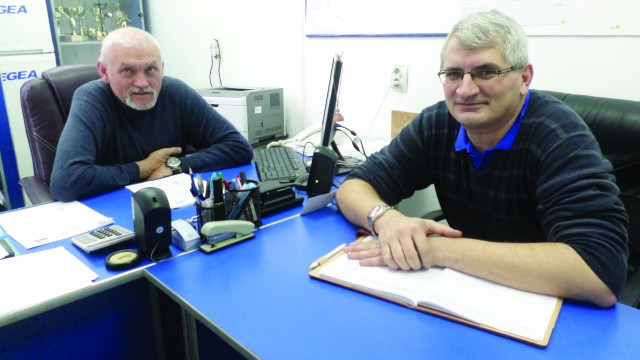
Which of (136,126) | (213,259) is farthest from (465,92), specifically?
(136,126)

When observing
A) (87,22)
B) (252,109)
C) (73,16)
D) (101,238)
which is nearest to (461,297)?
(101,238)

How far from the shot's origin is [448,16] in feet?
5.94

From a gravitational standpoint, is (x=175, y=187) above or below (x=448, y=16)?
below

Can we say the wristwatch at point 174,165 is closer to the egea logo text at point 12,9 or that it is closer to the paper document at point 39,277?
the paper document at point 39,277

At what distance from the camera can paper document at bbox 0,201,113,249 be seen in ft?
3.76

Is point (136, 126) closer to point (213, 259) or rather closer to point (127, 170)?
point (127, 170)

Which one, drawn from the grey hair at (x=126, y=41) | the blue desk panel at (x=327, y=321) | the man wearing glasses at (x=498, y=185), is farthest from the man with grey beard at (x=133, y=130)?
the man wearing glasses at (x=498, y=185)

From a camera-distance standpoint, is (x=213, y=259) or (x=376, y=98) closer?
(x=213, y=259)

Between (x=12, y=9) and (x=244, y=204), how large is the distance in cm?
255

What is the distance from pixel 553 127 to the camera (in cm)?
103

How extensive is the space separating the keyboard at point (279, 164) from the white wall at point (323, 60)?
1.77ft

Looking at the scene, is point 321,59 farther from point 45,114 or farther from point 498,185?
point 498,185

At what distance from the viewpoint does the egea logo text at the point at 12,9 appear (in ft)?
8.78

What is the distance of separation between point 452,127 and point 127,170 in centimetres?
113
